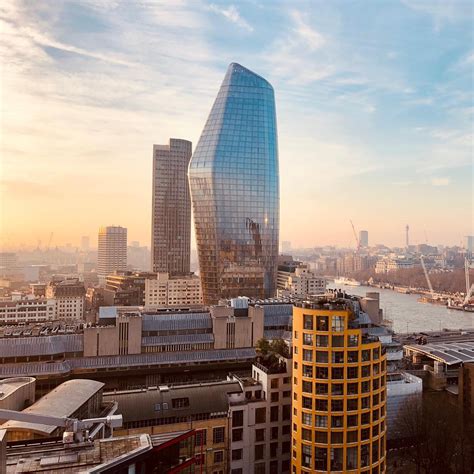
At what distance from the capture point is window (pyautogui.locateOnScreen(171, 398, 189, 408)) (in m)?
9.22

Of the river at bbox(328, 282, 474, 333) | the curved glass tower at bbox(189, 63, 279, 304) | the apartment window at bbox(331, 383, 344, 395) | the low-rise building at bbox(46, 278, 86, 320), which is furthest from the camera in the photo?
the river at bbox(328, 282, 474, 333)

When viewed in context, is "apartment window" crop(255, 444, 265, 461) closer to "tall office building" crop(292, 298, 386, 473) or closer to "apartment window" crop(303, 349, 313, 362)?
"tall office building" crop(292, 298, 386, 473)

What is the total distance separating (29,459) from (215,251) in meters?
25.9

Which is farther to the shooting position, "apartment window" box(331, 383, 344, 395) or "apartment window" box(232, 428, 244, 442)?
"apartment window" box(232, 428, 244, 442)

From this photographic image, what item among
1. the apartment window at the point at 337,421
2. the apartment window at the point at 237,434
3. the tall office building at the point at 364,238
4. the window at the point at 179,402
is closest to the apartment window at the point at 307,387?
the apartment window at the point at 337,421

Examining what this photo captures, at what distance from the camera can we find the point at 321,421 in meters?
8.32

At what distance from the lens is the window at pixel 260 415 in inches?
368

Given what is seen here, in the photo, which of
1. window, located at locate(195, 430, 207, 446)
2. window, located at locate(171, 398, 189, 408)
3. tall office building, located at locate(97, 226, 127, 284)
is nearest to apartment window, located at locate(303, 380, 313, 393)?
window, located at locate(195, 430, 207, 446)

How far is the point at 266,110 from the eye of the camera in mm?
31781

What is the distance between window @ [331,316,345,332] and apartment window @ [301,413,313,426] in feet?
5.21

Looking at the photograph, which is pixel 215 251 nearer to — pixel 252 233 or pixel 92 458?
pixel 252 233

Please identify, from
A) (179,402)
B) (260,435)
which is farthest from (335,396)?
(179,402)

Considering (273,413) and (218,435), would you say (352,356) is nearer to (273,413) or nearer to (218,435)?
(273,413)

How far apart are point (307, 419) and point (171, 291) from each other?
30614 mm
